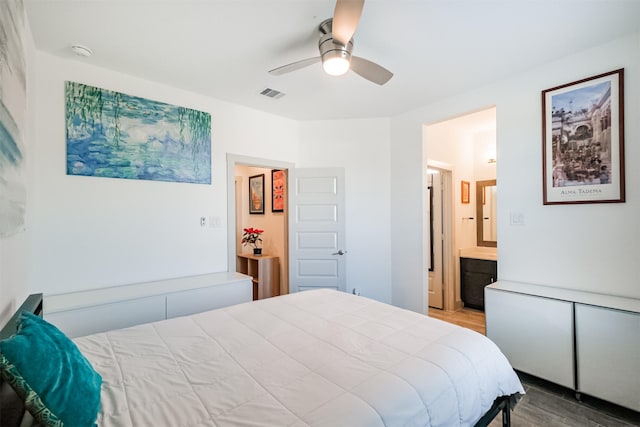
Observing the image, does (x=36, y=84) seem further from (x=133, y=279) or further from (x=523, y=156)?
(x=523, y=156)

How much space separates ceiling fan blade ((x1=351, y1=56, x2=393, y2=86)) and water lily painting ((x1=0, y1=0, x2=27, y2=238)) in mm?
1750

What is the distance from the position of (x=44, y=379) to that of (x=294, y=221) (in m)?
3.06

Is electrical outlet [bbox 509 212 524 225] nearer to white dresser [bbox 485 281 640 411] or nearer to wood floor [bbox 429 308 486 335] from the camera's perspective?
white dresser [bbox 485 281 640 411]

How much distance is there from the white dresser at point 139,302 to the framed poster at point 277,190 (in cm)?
175

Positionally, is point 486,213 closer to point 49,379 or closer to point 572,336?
point 572,336

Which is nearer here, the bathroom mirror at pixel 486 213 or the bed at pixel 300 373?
the bed at pixel 300 373

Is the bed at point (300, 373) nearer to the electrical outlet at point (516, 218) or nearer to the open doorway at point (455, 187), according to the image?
the electrical outlet at point (516, 218)

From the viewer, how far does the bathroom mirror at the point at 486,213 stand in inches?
170

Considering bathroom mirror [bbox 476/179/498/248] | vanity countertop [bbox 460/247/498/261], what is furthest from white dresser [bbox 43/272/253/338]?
bathroom mirror [bbox 476/179/498/248]

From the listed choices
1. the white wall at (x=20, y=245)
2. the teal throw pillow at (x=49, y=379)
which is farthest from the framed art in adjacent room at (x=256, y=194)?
the teal throw pillow at (x=49, y=379)

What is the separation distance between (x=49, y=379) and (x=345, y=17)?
1884 millimetres

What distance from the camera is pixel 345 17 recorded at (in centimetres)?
152

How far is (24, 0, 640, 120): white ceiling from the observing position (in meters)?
1.80

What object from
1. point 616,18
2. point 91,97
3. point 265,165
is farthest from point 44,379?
point 616,18
